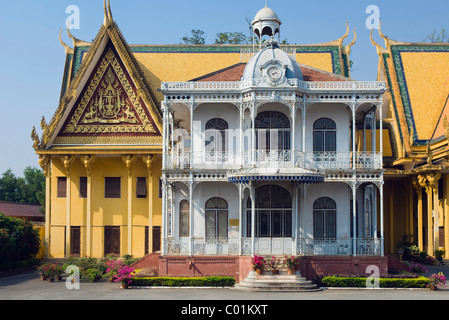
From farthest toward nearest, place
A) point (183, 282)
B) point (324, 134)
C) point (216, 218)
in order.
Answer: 1. point (324, 134)
2. point (216, 218)
3. point (183, 282)

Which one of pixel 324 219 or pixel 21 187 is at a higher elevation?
pixel 21 187

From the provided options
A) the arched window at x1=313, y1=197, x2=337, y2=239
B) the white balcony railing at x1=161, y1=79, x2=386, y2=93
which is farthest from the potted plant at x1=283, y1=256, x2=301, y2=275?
the white balcony railing at x1=161, y1=79, x2=386, y2=93

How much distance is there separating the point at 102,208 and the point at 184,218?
774 centimetres

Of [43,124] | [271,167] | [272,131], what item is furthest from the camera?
[43,124]

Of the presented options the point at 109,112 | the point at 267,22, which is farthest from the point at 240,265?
the point at 109,112

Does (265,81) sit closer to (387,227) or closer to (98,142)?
(98,142)

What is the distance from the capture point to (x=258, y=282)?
1084 inches

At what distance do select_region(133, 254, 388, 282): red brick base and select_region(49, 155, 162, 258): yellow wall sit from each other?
814 cm

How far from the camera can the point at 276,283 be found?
1074 inches

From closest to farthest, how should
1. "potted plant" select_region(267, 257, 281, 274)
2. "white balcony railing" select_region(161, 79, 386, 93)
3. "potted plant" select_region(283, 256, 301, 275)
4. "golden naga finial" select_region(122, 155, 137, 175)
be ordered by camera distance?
"potted plant" select_region(283, 256, 301, 275), "potted plant" select_region(267, 257, 281, 274), "white balcony railing" select_region(161, 79, 386, 93), "golden naga finial" select_region(122, 155, 137, 175)

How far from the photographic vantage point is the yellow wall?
37594 mm

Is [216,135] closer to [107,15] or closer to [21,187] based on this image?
[107,15]

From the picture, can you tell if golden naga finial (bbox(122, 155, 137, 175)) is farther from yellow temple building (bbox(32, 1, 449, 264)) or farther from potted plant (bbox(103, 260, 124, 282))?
potted plant (bbox(103, 260, 124, 282))

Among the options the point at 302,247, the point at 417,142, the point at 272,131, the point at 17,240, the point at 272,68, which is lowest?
the point at 302,247
